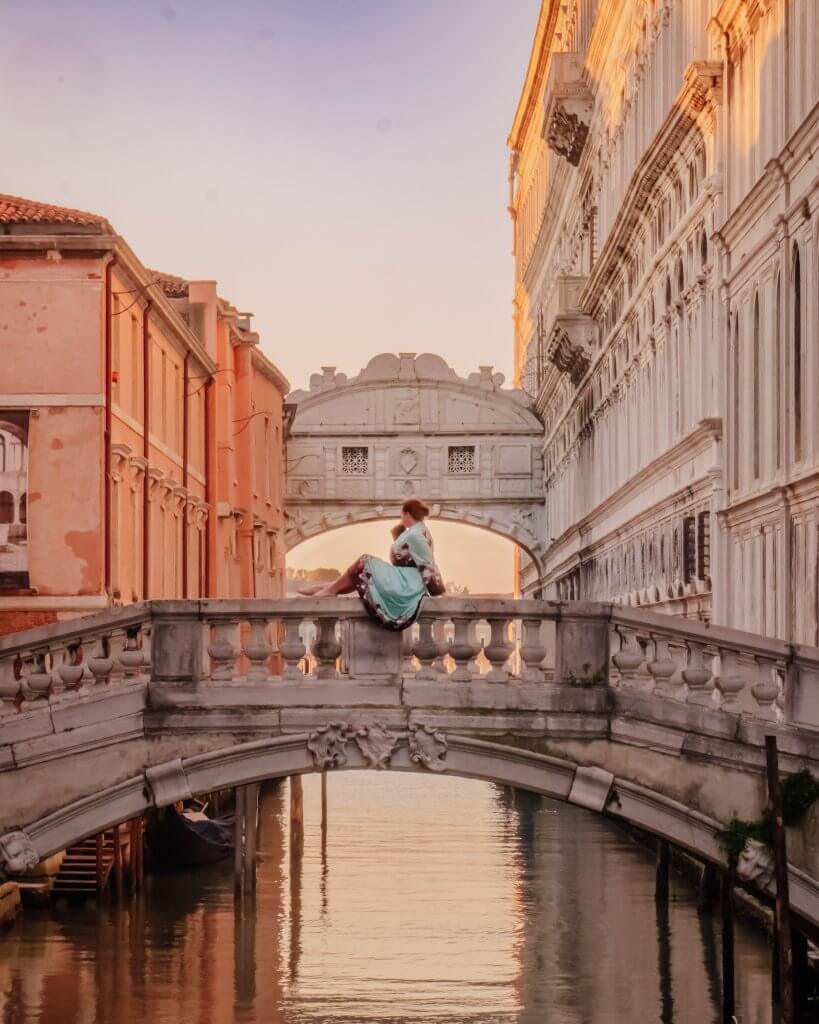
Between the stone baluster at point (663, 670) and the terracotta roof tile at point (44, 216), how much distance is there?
672 inches

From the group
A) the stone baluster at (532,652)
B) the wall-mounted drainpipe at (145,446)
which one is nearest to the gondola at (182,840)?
the wall-mounted drainpipe at (145,446)

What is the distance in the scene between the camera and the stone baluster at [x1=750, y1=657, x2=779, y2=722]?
14.7 meters

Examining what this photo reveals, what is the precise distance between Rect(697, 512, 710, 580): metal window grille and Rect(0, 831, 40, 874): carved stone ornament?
1463 centimetres

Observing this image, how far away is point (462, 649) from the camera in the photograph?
1501 cm

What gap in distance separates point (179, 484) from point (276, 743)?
2397cm

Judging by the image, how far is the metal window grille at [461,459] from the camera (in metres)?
62.7

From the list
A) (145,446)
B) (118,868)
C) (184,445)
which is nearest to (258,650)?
(118,868)

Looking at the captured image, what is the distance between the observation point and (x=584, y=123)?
46.7 m

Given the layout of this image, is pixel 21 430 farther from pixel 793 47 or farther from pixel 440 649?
pixel 440 649

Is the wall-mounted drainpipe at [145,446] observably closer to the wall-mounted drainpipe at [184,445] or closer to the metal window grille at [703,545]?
the wall-mounted drainpipe at [184,445]

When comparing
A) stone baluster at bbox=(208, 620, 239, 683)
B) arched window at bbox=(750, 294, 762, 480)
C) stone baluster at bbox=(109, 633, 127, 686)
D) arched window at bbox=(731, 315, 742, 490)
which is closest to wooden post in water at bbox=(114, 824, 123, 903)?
arched window at bbox=(731, 315, 742, 490)

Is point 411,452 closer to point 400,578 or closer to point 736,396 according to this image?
point 736,396

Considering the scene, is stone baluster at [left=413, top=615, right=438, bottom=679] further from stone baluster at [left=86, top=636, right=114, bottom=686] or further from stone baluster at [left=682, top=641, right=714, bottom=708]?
stone baluster at [left=86, top=636, right=114, bottom=686]

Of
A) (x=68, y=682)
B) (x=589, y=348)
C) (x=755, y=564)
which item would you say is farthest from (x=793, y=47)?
(x=589, y=348)
